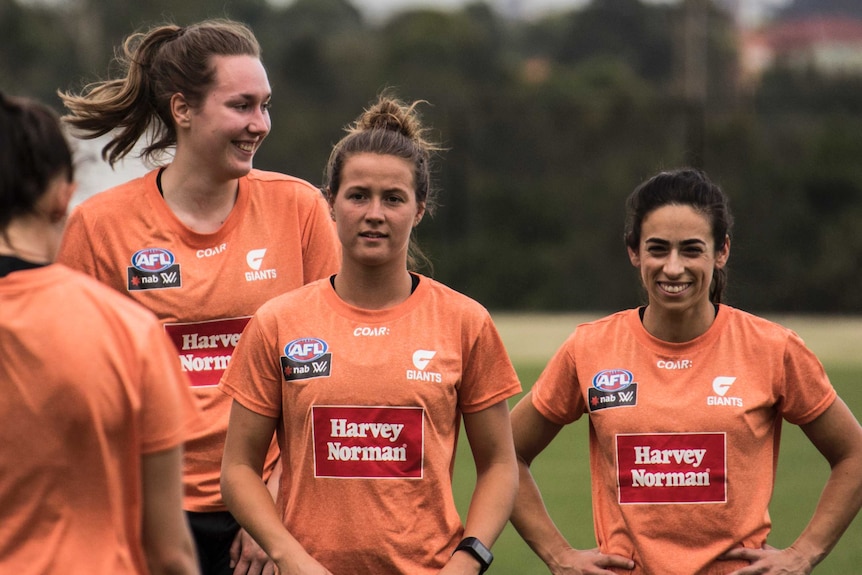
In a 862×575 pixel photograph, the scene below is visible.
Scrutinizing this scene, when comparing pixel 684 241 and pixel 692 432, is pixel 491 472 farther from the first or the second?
pixel 684 241

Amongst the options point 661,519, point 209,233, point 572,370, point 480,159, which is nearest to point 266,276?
point 209,233

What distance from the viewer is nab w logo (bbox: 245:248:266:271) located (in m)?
3.97

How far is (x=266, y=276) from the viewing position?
397cm

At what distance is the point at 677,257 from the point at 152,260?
1.60 meters

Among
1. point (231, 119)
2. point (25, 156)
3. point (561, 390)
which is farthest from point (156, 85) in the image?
point (25, 156)

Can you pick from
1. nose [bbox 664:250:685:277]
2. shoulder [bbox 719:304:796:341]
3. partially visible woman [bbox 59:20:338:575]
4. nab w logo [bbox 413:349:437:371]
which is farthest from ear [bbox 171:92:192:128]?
shoulder [bbox 719:304:796:341]

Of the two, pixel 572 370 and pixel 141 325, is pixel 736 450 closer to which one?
pixel 572 370

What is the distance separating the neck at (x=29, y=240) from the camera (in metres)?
2.45

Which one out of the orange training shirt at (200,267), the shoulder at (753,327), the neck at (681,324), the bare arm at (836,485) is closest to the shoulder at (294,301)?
the orange training shirt at (200,267)

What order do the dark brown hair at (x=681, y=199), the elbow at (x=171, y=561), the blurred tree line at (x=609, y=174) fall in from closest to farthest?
the elbow at (x=171, y=561) → the dark brown hair at (x=681, y=199) → the blurred tree line at (x=609, y=174)

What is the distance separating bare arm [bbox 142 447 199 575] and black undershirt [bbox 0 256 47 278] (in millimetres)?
433

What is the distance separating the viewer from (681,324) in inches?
151

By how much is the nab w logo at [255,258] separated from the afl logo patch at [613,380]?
1101 mm

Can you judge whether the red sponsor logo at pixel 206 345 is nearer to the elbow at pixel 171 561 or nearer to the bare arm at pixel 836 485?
the elbow at pixel 171 561
